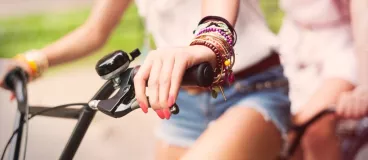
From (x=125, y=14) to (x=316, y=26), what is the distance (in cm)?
46

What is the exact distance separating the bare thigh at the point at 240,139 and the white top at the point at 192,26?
114mm

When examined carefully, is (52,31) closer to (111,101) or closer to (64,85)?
(64,85)

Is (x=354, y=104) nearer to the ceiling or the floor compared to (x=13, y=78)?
nearer to the floor

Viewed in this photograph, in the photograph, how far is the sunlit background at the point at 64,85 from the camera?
47.7 inches

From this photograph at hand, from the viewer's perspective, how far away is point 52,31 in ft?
4.25

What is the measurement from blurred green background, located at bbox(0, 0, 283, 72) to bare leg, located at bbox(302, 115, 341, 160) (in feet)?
1.46

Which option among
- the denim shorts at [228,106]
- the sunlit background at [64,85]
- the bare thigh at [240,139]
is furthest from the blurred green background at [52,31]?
the bare thigh at [240,139]

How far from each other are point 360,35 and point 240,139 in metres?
0.32

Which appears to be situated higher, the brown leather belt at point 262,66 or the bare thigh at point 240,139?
the brown leather belt at point 262,66

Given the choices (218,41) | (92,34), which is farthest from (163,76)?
(92,34)

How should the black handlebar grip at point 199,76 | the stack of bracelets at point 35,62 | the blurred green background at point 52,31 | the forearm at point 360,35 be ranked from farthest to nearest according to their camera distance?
the blurred green background at point 52,31 < the stack of bracelets at point 35,62 < the forearm at point 360,35 < the black handlebar grip at point 199,76

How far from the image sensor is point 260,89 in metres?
1.02

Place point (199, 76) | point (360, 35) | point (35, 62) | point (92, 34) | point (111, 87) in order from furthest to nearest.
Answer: point (92, 34) < point (35, 62) < point (360, 35) < point (111, 87) < point (199, 76)

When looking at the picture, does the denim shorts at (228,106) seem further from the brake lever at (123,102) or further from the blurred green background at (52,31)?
the brake lever at (123,102)
